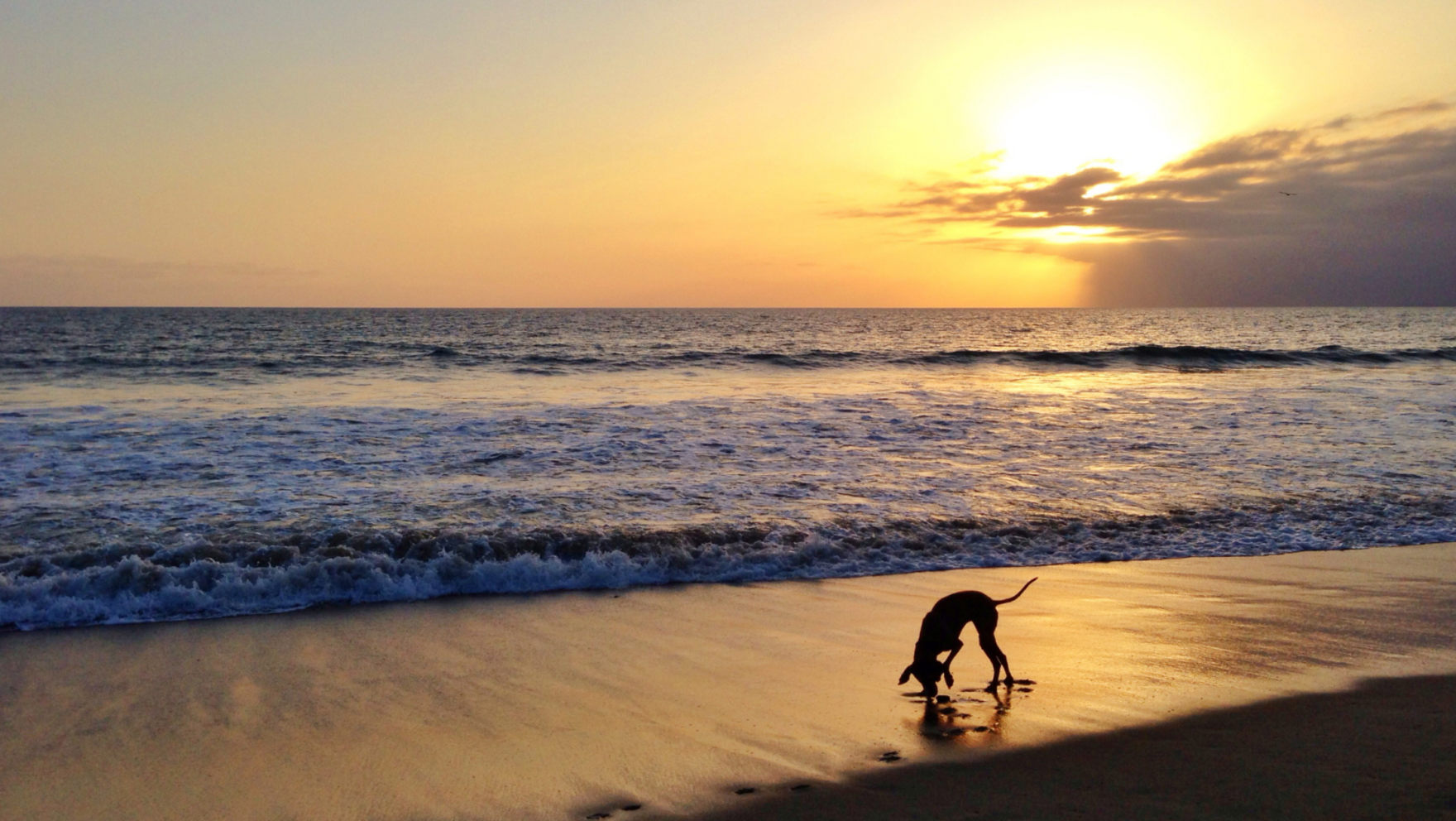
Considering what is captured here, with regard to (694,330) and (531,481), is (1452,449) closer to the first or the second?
(531,481)

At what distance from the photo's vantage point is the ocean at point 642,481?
8.13 m

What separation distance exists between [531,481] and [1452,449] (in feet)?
48.6

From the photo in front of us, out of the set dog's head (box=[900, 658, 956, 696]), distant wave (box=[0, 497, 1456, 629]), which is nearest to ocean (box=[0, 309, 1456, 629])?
distant wave (box=[0, 497, 1456, 629])

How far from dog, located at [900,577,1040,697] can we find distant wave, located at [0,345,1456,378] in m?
27.5

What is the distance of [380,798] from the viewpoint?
A: 414 cm

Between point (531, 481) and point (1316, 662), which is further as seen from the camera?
point (531, 481)

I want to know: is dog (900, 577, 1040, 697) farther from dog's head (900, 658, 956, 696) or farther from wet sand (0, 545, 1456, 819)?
wet sand (0, 545, 1456, 819)

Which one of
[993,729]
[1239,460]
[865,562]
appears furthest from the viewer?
[1239,460]

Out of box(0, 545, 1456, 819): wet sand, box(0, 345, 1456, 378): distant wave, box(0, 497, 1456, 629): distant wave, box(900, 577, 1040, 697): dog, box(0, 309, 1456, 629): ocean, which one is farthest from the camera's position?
box(0, 345, 1456, 378): distant wave

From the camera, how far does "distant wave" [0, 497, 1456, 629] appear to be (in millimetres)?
7352

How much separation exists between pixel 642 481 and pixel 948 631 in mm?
7279

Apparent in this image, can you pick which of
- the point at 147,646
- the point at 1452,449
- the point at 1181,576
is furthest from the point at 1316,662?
the point at 1452,449

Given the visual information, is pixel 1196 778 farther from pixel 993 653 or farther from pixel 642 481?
pixel 642 481

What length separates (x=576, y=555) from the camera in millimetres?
8656
